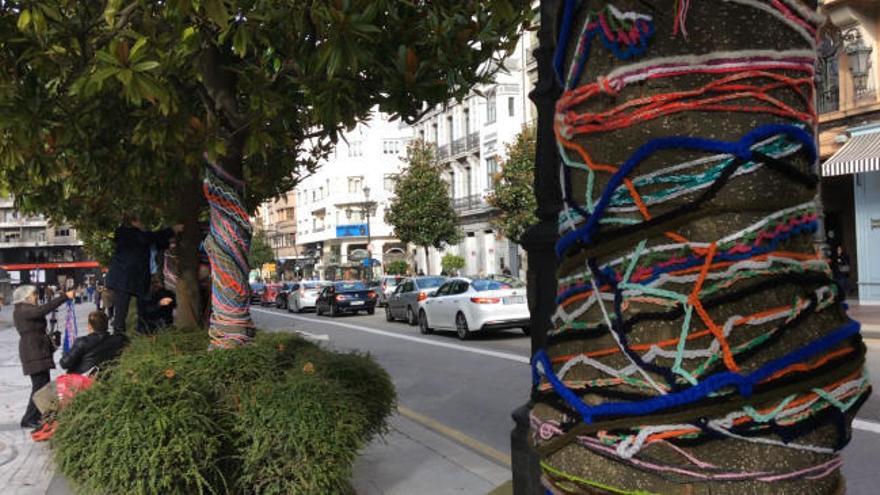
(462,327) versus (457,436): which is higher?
(462,327)

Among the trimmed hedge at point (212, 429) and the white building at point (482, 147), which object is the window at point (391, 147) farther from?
the trimmed hedge at point (212, 429)

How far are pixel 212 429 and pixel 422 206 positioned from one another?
34.4 m

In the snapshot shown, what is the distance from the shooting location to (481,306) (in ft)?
53.9

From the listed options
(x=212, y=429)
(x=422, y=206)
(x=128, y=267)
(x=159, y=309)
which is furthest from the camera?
(x=422, y=206)

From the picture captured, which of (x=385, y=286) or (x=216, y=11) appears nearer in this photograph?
(x=216, y=11)

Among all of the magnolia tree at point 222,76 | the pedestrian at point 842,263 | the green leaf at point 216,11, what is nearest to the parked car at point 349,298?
the pedestrian at point 842,263

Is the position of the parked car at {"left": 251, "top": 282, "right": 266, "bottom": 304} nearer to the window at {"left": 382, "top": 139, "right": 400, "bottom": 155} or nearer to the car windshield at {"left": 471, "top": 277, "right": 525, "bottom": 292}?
the window at {"left": 382, "top": 139, "right": 400, "bottom": 155}

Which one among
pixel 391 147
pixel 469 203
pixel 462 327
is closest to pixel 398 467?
pixel 462 327

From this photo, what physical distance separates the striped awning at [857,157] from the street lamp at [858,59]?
1.27 m

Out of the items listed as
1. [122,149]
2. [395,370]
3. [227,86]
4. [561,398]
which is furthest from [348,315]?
[561,398]

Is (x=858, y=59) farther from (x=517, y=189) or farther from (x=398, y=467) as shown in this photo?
(x=398, y=467)

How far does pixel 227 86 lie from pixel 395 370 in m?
7.72

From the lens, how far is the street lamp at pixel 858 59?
1925cm

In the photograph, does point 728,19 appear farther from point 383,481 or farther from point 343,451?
point 383,481
